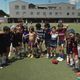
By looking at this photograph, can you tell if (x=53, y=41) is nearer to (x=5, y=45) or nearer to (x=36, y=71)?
(x=5, y=45)

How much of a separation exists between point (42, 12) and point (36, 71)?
131 metres

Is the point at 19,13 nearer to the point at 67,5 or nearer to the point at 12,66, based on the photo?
the point at 67,5

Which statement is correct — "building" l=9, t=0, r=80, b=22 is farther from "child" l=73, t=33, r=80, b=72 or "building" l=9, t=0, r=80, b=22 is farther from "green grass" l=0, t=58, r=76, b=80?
"child" l=73, t=33, r=80, b=72

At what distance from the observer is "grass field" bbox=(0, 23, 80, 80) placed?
37.1ft

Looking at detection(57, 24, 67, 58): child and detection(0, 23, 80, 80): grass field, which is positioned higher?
detection(57, 24, 67, 58): child

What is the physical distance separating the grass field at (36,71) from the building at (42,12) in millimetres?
122802

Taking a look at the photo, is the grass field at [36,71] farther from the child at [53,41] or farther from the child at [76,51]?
the child at [53,41]

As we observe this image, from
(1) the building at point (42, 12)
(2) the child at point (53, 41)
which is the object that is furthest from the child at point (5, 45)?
(1) the building at point (42, 12)

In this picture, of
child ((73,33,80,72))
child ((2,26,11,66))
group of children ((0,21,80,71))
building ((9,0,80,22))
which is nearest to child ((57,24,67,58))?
group of children ((0,21,80,71))

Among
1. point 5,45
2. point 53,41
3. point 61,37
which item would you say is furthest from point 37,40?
point 5,45

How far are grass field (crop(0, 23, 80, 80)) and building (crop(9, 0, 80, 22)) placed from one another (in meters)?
123

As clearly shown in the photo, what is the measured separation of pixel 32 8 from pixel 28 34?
129 meters

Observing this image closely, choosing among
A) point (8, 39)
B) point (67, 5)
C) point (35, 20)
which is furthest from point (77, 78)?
point (67, 5)

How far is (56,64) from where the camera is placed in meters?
13.7
